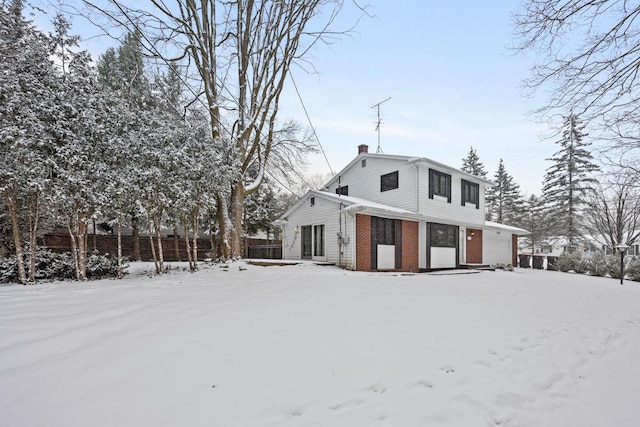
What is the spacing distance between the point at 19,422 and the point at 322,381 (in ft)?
6.07

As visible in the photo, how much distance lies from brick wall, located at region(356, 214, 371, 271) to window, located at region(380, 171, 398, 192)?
273 centimetres

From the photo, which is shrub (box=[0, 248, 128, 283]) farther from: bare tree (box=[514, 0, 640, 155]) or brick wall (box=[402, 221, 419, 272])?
bare tree (box=[514, 0, 640, 155])

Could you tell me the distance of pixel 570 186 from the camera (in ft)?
73.3

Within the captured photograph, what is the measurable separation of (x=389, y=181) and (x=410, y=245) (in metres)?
2.90

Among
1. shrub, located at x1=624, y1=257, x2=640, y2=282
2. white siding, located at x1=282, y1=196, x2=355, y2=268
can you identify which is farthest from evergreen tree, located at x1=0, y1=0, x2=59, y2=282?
shrub, located at x1=624, y1=257, x2=640, y2=282

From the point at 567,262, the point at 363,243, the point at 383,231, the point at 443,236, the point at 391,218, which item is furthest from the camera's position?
the point at 567,262

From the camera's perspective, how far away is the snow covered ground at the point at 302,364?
1.94 metres

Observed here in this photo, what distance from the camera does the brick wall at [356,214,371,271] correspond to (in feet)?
35.2

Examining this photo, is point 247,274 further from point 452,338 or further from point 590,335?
point 590,335

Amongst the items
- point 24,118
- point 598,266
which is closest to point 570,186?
point 598,266

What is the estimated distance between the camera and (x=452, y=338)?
11.2ft

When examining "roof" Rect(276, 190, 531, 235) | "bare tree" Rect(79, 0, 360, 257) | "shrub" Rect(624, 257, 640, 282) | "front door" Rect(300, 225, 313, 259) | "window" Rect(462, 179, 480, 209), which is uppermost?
"bare tree" Rect(79, 0, 360, 257)

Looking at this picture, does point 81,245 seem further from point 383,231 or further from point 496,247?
point 496,247

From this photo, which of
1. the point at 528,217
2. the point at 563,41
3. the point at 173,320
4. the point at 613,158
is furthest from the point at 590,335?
the point at 528,217
